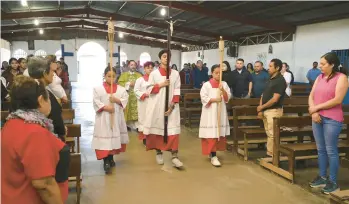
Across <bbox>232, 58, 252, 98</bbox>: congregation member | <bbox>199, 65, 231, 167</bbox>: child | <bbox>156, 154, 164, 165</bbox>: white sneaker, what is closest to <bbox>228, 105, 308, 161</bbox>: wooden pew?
<bbox>199, 65, 231, 167</bbox>: child

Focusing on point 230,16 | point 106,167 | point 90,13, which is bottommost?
point 106,167

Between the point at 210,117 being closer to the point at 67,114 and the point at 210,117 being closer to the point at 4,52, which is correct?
the point at 67,114

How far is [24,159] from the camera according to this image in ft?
5.13

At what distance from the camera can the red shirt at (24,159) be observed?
61.7 inches

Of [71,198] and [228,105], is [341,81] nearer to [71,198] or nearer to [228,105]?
[228,105]

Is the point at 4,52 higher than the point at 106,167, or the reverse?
the point at 4,52

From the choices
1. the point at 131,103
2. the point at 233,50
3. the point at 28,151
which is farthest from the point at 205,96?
the point at 233,50

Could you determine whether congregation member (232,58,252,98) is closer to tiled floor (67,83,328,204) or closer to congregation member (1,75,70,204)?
tiled floor (67,83,328,204)

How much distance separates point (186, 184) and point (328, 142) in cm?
153

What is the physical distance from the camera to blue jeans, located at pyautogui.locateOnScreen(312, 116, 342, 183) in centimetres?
346

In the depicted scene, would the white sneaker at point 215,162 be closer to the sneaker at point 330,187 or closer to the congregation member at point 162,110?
the congregation member at point 162,110

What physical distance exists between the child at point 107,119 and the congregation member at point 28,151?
8.23 feet

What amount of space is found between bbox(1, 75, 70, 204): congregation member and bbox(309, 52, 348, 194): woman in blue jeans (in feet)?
8.66

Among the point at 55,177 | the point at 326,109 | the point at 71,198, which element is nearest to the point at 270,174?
the point at 326,109
